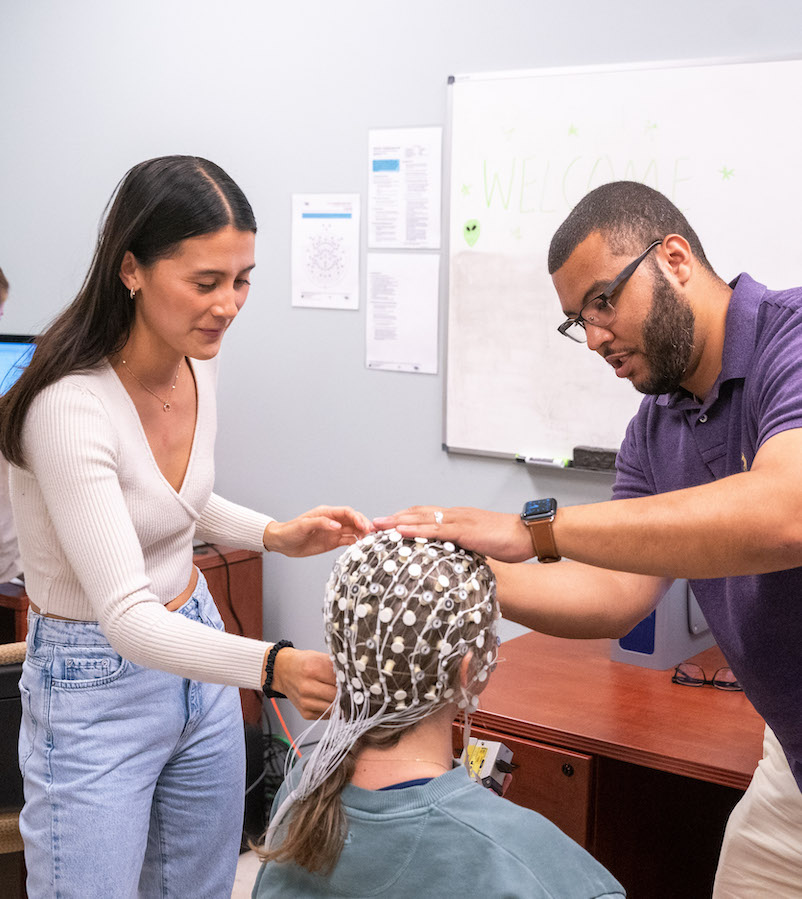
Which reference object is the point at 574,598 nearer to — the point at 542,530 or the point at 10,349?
the point at 542,530

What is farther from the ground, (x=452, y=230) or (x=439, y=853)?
(x=452, y=230)

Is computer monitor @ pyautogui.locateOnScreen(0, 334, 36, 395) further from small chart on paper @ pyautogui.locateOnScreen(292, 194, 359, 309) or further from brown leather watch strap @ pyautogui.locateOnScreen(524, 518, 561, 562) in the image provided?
brown leather watch strap @ pyautogui.locateOnScreen(524, 518, 561, 562)

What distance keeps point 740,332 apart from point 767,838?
0.83 metres

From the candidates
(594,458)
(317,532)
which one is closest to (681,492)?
(317,532)

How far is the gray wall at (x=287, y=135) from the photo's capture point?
2734mm

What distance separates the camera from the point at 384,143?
2930mm

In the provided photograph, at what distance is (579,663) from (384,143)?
1601mm

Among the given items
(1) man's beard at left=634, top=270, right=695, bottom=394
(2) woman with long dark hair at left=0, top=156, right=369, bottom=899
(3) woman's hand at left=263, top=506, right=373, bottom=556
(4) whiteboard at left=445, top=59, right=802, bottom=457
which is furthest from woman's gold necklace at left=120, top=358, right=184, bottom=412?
(4) whiteboard at left=445, top=59, right=802, bottom=457

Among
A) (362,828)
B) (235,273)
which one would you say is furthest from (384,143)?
(362,828)

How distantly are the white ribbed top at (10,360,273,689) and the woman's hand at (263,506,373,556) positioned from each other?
19cm

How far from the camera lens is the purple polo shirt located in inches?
57.7

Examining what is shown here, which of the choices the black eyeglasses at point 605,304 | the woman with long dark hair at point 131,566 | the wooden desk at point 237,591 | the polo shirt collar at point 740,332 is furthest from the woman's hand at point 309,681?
the wooden desk at point 237,591

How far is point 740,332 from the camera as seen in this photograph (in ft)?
5.01

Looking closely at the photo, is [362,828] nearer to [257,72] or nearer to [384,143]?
[384,143]
